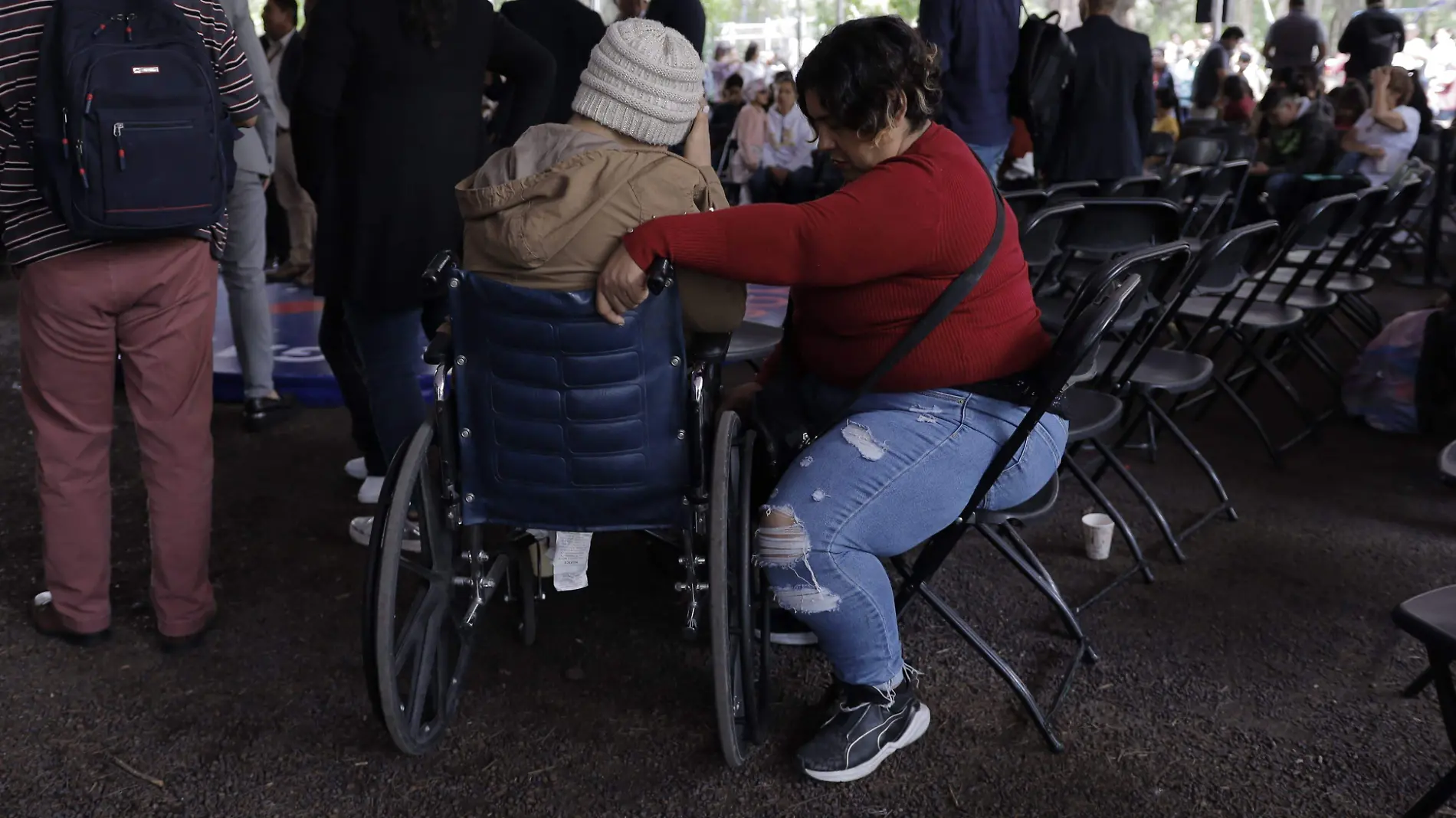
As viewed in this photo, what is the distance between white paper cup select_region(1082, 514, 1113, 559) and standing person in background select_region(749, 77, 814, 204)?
685cm

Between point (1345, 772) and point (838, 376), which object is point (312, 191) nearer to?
point (838, 376)

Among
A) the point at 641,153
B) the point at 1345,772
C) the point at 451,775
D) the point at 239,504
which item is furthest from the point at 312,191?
the point at 1345,772

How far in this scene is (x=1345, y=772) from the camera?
206cm

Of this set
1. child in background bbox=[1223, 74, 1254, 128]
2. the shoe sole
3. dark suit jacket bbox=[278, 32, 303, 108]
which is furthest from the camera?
child in background bbox=[1223, 74, 1254, 128]

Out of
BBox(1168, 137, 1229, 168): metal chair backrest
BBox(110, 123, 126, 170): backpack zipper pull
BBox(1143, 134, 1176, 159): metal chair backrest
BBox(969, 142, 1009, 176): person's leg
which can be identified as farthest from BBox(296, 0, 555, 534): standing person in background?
BBox(1143, 134, 1176, 159): metal chair backrest

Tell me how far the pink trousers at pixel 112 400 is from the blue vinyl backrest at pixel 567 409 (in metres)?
0.82

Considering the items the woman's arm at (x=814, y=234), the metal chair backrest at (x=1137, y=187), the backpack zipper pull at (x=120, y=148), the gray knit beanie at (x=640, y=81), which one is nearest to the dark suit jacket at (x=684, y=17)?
the metal chair backrest at (x=1137, y=187)

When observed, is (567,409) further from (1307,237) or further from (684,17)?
(1307,237)

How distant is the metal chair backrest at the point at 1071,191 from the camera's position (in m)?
4.12

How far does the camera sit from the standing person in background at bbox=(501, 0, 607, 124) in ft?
12.0

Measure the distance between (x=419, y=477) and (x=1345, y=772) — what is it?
167 centimetres

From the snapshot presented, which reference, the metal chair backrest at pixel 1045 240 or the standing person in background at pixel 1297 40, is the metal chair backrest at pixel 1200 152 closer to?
the standing person in background at pixel 1297 40

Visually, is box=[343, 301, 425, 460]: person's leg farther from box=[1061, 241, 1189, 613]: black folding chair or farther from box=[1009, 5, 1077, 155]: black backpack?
box=[1009, 5, 1077, 155]: black backpack

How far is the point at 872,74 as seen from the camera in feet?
6.17
